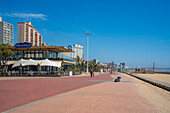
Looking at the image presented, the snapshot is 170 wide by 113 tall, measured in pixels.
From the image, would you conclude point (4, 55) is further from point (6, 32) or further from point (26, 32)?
point (6, 32)

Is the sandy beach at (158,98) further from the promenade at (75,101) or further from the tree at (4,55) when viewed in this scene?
the tree at (4,55)

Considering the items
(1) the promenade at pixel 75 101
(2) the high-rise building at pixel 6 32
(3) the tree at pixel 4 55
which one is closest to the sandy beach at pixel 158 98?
(1) the promenade at pixel 75 101

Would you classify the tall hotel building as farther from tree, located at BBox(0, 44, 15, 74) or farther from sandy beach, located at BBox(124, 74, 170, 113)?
sandy beach, located at BBox(124, 74, 170, 113)

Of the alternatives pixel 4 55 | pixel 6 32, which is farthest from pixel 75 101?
pixel 6 32

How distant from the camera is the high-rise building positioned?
15600cm

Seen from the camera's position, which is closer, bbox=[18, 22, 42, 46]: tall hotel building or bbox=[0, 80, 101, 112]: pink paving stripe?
bbox=[0, 80, 101, 112]: pink paving stripe

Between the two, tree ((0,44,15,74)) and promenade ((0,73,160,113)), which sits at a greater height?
tree ((0,44,15,74))

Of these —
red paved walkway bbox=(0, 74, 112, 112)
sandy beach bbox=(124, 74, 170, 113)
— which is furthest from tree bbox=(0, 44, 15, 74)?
sandy beach bbox=(124, 74, 170, 113)

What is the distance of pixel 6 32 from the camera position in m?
162

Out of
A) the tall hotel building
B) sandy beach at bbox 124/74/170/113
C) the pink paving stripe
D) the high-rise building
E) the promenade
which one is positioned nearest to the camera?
the promenade

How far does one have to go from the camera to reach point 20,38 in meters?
152

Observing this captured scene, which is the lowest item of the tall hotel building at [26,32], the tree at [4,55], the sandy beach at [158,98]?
the sandy beach at [158,98]

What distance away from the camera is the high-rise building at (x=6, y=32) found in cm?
15600

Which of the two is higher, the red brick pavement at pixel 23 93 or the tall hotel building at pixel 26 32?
the tall hotel building at pixel 26 32
